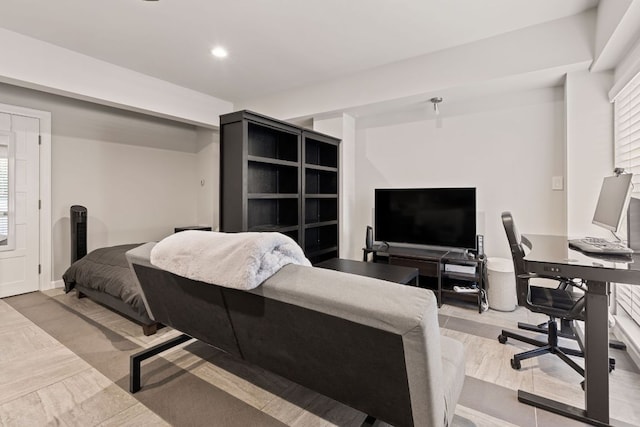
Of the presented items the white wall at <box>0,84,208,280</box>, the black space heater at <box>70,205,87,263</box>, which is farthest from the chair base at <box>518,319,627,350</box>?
the white wall at <box>0,84,208,280</box>

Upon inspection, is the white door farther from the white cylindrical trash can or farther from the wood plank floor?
the white cylindrical trash can

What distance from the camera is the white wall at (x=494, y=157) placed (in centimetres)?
311

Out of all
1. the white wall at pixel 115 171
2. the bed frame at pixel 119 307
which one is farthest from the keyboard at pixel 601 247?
the white wall at pixel 115 171

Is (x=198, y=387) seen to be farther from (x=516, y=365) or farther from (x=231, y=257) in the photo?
(x=516, y=365)

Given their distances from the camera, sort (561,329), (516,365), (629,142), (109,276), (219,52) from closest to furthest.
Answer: (516,365), (629,142), (561,329), (109,276), (219,52)

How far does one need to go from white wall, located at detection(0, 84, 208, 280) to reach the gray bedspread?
928 mm

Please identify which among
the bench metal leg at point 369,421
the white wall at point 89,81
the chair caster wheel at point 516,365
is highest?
the white wall at point 89,81

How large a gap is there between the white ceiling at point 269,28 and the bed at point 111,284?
7.21 ft

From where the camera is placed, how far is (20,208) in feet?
11.8

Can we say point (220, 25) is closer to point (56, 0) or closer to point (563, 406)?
point (56, 0)

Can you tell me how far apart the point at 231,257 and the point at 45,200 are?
4021 mm

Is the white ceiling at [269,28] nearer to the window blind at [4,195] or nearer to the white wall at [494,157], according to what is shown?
the white wall at [494,157]

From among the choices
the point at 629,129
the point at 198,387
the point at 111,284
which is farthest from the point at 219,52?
the point at 629,129

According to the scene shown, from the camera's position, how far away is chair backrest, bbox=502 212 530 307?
1.88m
